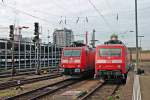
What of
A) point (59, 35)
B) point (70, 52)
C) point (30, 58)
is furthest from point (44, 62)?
point (70, 52)

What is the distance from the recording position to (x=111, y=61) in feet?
79.7

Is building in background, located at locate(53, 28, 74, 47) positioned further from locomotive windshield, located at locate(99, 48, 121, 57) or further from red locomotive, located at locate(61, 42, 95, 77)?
locomotive windshield, located at locate(99, 48, 121, 57)

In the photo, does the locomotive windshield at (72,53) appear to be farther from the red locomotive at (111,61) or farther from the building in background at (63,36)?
the building in background at (63,36)

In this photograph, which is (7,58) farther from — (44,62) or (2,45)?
(44,62)

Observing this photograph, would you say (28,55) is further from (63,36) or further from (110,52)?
(110,52)

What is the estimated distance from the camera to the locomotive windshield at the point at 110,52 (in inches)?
965

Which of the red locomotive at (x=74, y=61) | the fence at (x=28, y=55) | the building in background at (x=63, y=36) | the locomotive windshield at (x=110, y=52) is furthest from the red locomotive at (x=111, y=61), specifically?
the building in background at (x=63, y=36)

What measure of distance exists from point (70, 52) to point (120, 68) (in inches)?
221

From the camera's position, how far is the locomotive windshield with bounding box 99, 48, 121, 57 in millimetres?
24516

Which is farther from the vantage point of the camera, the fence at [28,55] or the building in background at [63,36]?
the building in background at [63,36]

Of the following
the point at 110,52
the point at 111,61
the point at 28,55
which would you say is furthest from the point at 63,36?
the point at 111,61

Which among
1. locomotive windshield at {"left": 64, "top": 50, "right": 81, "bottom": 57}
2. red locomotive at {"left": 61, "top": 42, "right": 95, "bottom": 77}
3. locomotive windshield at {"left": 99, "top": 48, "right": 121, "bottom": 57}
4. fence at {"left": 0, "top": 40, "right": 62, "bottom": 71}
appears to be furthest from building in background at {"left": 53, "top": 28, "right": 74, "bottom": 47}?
locomotive windshield at {"left": 99, "top": 48, "right": 121, "bottom": 57}

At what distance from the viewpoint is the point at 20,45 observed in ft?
137

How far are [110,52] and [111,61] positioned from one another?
2.40ft
